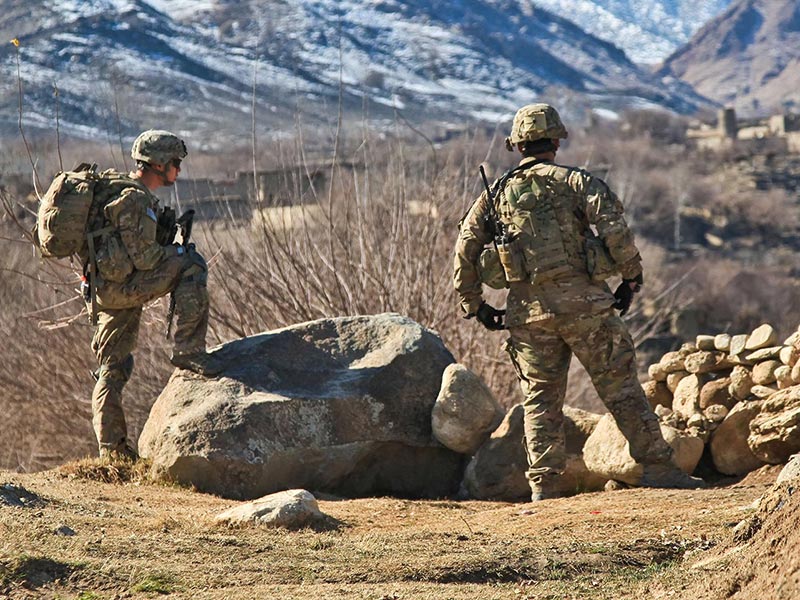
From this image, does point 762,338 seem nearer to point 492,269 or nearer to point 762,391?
point 762,391

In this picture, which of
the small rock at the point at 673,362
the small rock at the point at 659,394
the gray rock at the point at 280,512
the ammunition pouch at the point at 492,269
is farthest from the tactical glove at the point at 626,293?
the gray rock at the point at 280,512

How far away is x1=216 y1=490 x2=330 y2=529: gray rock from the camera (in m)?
6.47

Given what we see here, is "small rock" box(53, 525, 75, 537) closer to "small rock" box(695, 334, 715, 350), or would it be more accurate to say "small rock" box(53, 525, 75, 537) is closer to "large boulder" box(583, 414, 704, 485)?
"large boulder" box(583, 414, 704, 485)

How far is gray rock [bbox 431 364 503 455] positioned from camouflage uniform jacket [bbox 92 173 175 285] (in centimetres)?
183

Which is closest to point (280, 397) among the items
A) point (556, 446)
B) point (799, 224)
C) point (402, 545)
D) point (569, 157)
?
point (556, 446)

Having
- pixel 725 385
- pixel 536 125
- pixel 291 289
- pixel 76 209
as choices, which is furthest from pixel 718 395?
pixel 291 289

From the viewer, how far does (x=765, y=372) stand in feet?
26.9

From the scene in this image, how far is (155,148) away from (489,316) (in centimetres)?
202

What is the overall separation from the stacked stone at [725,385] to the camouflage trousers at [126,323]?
2752 millimetres

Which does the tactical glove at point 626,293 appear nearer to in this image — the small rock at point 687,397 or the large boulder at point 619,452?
the large boulder at point 619,452

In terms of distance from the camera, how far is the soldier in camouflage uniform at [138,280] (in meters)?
7.85

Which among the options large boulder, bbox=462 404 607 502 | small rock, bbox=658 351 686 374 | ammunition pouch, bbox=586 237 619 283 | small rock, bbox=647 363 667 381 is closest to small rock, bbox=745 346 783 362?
small rock, bbox=658 351 686 374

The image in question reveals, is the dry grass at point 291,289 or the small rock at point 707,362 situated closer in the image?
the small rock at point 707,362

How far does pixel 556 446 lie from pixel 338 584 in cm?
241
